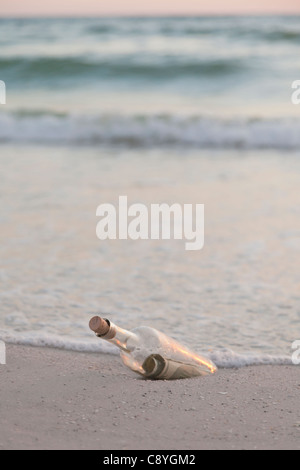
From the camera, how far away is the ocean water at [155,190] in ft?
9.50

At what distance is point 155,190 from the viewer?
5.10 metres

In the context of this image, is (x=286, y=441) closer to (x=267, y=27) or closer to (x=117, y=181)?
(x=117, y=181)

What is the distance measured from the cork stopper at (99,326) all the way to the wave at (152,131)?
5.62m

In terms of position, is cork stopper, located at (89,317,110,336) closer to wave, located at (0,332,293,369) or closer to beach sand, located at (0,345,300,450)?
beach sand, located at (0,345,300,450)

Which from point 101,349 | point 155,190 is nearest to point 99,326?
point 101,349

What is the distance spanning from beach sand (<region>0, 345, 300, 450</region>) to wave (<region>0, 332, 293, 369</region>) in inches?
1.8

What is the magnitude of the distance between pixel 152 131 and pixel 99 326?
622cm

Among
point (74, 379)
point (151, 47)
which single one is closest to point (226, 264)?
point (74, 379)


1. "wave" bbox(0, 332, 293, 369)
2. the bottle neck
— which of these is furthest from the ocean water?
the bottle neck

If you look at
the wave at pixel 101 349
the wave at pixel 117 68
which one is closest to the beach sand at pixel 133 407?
the wave at pixel 101 349

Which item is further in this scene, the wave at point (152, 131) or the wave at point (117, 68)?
the wave at point (117, 68)

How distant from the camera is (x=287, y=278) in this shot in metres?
3.39

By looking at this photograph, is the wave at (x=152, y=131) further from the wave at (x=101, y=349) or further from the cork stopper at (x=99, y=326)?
the cork stopper at (x=99, y=326)

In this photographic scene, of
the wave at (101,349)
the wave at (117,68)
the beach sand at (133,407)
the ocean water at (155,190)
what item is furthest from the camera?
the wave at (117,68)
